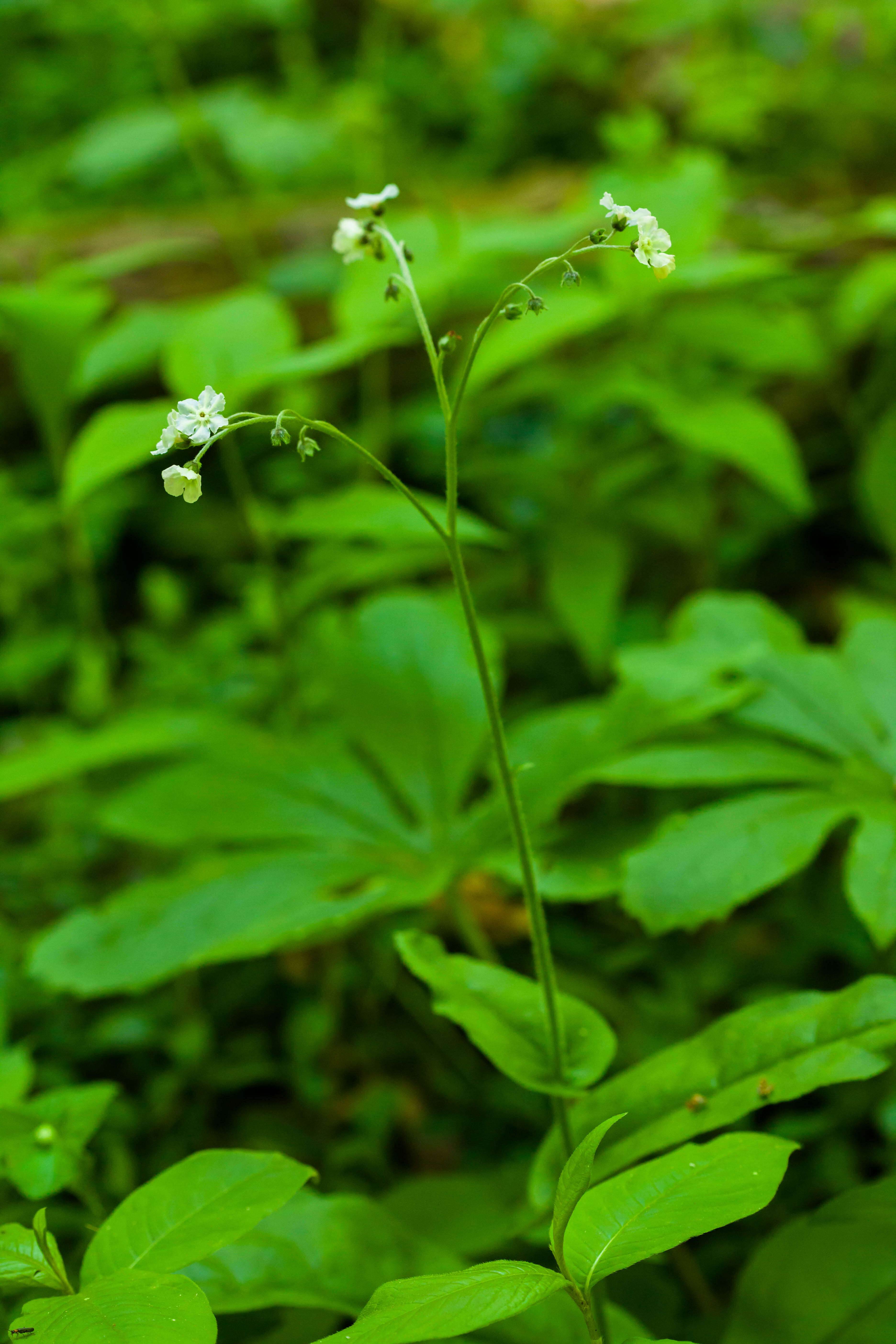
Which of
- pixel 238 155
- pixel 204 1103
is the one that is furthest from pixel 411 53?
pixel 204 1103

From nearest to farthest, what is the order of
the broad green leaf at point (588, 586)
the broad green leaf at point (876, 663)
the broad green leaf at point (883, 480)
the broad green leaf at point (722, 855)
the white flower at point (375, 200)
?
the white flower at point (375, 200) < the broad green leaf at point (722, 855) < the broad green leaf at point (876, 663) < the broad green leaf at point (588, 586) < the broad green leaf at point (883, 480)

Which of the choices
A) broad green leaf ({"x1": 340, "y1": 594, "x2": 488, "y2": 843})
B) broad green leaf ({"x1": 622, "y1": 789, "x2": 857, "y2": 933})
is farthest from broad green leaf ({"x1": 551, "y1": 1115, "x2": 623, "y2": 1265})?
broad green leaf ({"x1": 340, "y1": 594, "x2": 488, "y2": 843})

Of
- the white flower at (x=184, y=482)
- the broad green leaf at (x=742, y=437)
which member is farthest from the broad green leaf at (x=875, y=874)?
the white flower at (x=184, y=482)

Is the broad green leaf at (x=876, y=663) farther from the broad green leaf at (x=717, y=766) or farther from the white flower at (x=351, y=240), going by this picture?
the white flower at (x=351, y=240)

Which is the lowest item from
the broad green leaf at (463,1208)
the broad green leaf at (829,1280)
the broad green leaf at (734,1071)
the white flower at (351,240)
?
the broad green leaf at (463,1208)

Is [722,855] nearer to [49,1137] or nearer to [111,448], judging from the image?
[49,1137]

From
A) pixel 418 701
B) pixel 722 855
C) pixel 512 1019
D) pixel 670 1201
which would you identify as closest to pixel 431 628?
pixel 418 701
